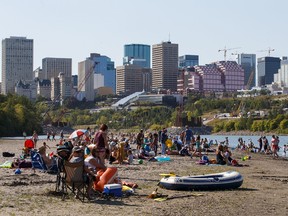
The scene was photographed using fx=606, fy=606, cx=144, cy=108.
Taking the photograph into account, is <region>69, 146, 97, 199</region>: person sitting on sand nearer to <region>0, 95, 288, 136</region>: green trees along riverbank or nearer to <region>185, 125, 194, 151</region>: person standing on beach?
<region>185, 125, 194, 151</region>: person standing on beach

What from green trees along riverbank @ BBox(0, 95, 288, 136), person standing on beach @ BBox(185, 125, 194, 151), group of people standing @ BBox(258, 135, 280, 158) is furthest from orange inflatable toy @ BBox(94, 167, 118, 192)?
green trees along riverbank @ BBox(0, 95, 288, 136)

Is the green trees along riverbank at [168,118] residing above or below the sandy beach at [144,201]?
above

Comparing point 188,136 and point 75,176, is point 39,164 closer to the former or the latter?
point 75,176

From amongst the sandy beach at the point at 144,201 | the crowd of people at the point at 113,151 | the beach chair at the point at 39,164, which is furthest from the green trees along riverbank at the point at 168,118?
the sandy beach at the point at 144,201

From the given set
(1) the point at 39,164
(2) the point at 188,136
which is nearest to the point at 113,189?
(1) the point at 39,164

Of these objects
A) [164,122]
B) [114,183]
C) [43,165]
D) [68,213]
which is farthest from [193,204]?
[164,122]

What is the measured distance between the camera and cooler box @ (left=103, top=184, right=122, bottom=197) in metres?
14.0

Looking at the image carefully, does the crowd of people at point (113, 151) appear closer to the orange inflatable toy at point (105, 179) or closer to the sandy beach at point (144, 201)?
the orange inflatable toy at point (105, 179)

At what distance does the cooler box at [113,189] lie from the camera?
46.1 ft

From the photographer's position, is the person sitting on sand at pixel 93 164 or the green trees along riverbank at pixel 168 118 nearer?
the person sitting on sand at pixel 93 164

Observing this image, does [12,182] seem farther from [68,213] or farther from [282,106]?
[282,106]

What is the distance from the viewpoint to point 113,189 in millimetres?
14109

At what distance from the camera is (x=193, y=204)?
1346 cm

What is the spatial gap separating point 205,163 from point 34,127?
84114 millimetres
